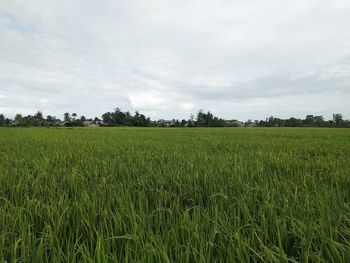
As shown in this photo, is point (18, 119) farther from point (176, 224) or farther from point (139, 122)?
point (176, 224)

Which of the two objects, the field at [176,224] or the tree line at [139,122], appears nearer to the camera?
the field at [176,224]

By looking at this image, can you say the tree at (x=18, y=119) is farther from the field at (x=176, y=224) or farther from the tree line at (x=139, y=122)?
the field at (x=176, y=224)

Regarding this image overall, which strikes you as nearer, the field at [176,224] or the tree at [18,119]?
the field at [176,224]

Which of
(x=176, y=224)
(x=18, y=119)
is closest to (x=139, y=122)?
(x=18, y=119)

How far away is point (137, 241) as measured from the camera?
1.54m

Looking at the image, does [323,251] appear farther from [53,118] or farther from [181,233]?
[53,118]

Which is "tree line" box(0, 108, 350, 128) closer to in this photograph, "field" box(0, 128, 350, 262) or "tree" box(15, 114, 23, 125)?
"tree" box(15, 114, 23, 125)

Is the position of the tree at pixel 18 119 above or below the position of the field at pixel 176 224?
above

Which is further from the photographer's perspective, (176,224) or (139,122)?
(139,122)

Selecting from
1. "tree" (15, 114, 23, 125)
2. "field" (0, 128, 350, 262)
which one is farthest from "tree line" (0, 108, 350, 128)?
"field" (0, 128, 350, 262)

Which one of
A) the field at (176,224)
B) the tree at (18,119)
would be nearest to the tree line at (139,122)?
the tree at (18,119)

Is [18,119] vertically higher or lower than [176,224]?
higher

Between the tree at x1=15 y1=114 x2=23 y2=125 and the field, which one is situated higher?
the tree at x1=15 y1=114 x2=23 y2=125

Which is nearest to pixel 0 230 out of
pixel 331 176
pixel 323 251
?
pixel 323 251
